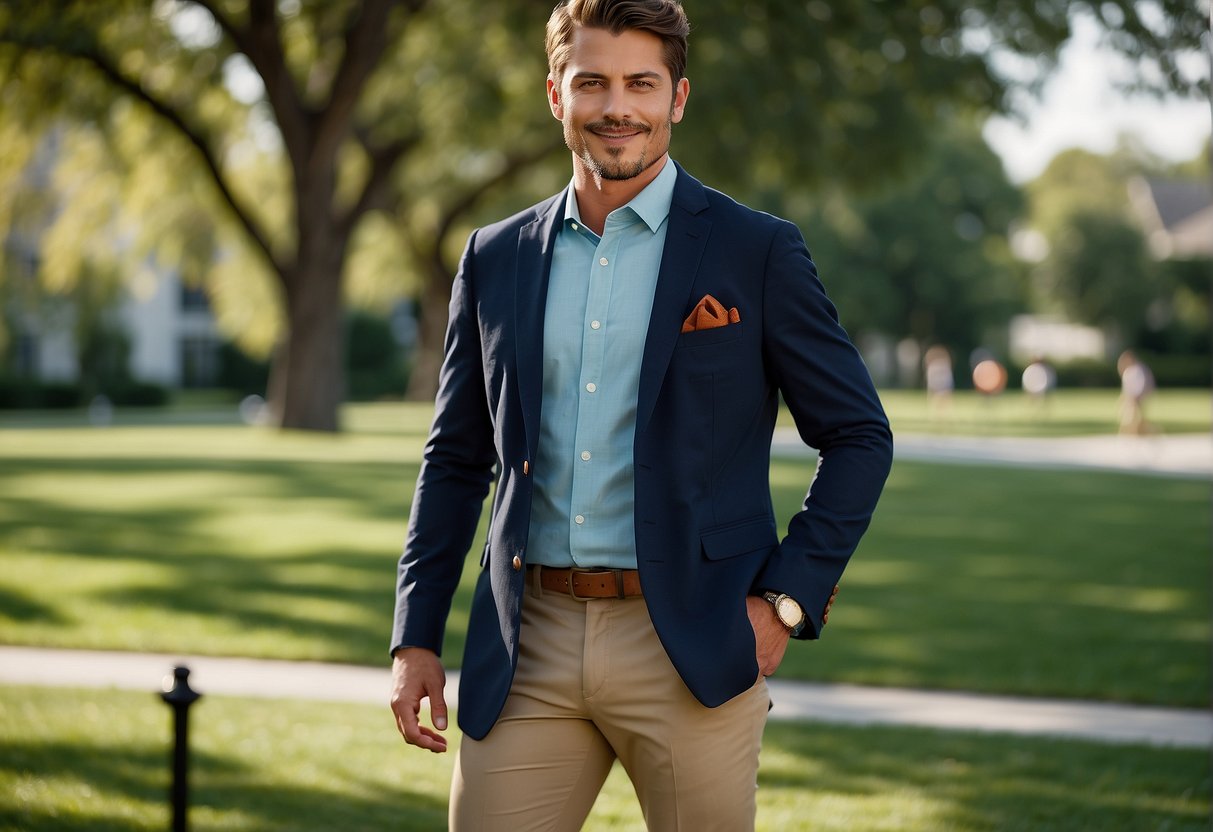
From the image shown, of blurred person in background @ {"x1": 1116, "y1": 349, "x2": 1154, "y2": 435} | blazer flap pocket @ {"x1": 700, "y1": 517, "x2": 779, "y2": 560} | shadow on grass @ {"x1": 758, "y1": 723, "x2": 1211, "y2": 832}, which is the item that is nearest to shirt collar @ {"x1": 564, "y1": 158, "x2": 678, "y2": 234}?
blazer flap pocket @ {"x1": 700, "y1": 517, "x2": 779, "y2": 560}

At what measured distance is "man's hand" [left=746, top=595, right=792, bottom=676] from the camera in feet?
8.82

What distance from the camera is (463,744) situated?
9.41ft

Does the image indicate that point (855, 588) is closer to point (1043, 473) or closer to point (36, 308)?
point (1043, 473)

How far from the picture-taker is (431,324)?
41.0 metres

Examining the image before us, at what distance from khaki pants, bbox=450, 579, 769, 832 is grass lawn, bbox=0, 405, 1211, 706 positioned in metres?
6.12

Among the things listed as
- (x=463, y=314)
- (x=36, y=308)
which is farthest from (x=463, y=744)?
(x=36, y=308)

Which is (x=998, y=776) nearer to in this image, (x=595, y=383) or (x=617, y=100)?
(x=595, y=383)

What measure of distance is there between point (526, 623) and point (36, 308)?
28.5 metres

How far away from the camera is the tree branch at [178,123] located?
21266 mm

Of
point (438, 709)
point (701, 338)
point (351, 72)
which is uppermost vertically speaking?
point (351, 72)

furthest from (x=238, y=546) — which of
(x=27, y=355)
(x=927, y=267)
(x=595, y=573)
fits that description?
(x=927, y=267)

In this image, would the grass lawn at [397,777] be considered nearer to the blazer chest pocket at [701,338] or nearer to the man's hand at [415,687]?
the man's hand at [415,687]

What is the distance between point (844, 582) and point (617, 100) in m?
9.86

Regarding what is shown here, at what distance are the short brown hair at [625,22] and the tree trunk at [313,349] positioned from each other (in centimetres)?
2360
